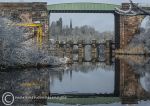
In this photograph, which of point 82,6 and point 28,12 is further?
point 82,6

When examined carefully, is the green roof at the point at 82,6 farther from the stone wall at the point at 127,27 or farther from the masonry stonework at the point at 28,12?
the masonry stonework at the point at 28,12

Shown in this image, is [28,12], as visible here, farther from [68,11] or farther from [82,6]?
[82,6]

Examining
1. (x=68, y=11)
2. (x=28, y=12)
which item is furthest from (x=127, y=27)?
(x=28, y=12)

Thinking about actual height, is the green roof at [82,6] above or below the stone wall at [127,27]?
above

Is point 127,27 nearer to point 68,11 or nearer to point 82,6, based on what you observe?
point 82,6

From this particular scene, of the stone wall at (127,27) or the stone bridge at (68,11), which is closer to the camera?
the stone bridge at (68,11)

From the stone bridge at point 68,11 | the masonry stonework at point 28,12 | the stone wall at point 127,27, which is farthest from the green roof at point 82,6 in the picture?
the masonry stonework at point 28,12

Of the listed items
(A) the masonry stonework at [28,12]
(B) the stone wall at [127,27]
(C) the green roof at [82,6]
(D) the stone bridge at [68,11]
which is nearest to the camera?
(A) the masonry stonework at [28,12]

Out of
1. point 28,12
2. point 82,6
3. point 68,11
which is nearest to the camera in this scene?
point 28,12

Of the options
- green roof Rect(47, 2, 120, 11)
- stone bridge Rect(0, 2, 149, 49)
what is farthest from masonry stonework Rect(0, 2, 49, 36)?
green roof Rect(47, 2, 120, 11)

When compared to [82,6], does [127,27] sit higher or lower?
lower

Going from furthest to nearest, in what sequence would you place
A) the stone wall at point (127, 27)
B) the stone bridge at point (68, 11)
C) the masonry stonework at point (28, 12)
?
the stone wall at point (127, 27)
the stone bridge at point (68, 11)
the masonry stonework at point (28, 12)

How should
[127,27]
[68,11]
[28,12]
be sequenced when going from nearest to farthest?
1. [28,12]
2. [127,27]
3. [68,11]

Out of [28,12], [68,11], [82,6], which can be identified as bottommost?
[28,12]
